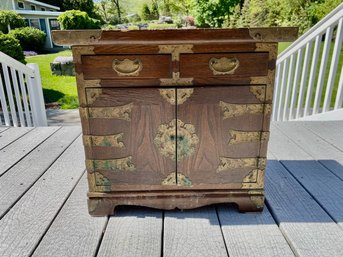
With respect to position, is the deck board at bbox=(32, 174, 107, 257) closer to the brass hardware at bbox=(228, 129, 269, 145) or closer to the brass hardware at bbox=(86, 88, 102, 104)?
the brass hardware at bbox=(86, 88, 102, 104)

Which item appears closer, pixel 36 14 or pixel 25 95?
pixel 25 95

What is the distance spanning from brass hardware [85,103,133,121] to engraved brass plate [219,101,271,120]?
40cm

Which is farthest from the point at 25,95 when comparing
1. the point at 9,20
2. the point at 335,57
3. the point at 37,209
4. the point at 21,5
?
the point at 21,5

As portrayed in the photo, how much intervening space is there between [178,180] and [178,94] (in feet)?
1.33

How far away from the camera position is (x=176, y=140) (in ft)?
4.21

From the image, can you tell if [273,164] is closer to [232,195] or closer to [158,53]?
[232,195]

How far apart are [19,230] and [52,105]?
5.14 m

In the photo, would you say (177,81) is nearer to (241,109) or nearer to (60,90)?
(241,109)

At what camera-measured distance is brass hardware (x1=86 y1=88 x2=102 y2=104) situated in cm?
120

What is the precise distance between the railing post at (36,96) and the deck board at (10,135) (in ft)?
1.93

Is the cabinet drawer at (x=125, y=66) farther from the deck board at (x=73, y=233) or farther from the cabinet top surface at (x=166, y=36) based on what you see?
the deck board at (x=73, y=233)

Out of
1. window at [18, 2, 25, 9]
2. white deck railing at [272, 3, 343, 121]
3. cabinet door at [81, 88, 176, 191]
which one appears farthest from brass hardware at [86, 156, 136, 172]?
window at [18, 2, 25, 9]

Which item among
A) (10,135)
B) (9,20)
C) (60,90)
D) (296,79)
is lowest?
(60,90)

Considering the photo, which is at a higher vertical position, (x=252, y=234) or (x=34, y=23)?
(x=34, y=23)
